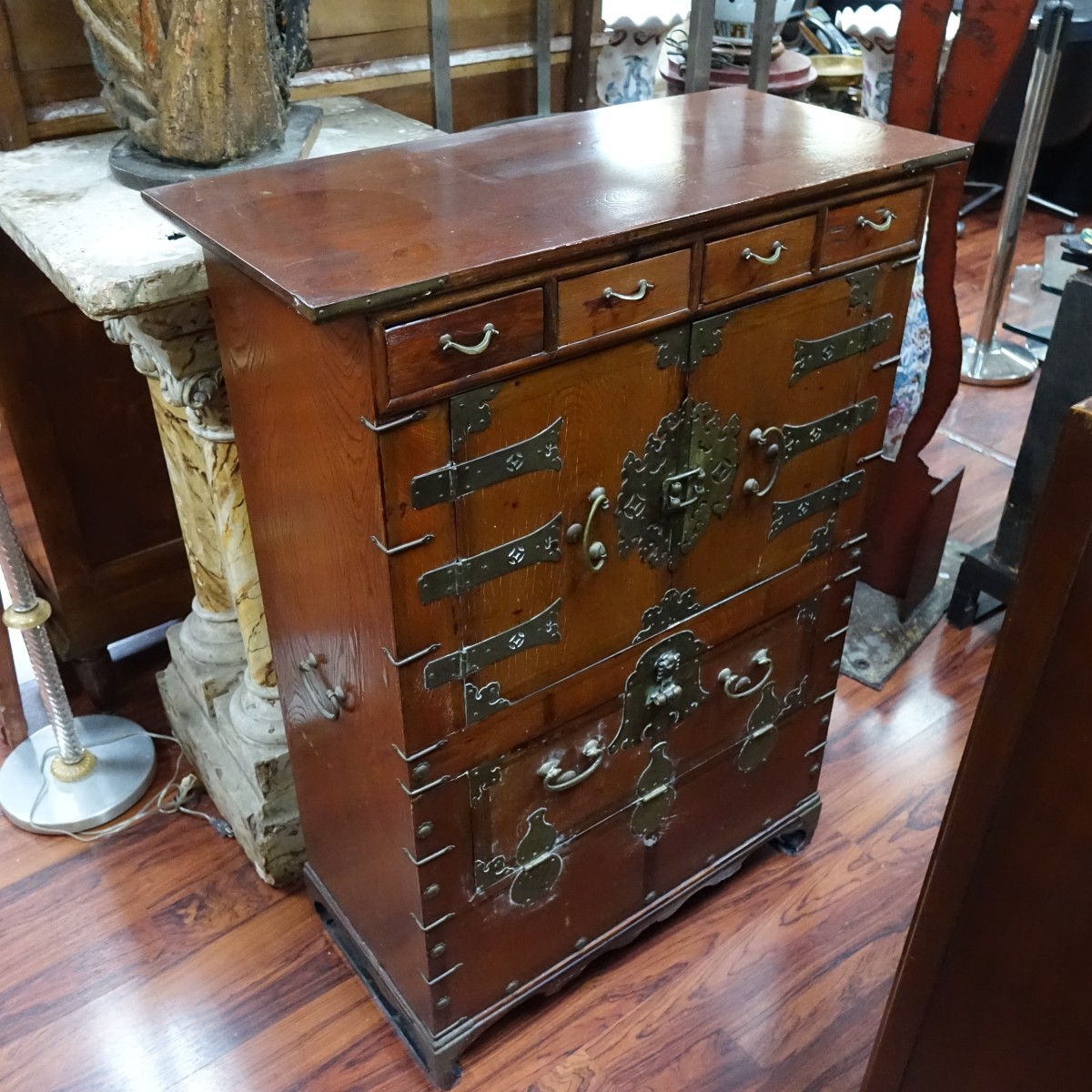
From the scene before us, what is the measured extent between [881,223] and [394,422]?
2.09 ft

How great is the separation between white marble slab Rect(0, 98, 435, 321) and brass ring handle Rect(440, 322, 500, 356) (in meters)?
0.41

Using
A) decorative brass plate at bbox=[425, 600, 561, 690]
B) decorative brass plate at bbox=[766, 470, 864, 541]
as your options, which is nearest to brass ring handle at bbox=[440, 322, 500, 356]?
decorative brass plate at bbox=[425, 600, 561, 690]

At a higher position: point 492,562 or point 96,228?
point 96,228

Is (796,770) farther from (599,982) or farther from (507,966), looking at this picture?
(507,966)

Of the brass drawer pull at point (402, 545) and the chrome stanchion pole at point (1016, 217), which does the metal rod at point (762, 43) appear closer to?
the brass drawer pull at point (402, 545)

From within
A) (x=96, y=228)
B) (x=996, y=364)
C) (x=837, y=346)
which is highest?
(x=96, y=228)

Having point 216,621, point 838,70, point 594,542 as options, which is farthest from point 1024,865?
point 838,70

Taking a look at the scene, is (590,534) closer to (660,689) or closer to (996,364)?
(660,689)

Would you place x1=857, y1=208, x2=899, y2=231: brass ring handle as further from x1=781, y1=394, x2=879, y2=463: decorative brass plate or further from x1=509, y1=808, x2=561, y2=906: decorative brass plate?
x1=509, y1=808, x2=561, y2=906: decorative brass plate

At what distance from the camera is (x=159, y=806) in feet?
5.99

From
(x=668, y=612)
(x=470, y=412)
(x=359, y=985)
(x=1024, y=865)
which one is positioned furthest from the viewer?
(x=359, y=985)

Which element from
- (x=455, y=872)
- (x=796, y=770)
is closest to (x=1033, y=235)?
(x=796, y=770)

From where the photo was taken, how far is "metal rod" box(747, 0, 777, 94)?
1701mm

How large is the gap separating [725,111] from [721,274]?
1.29 ft
